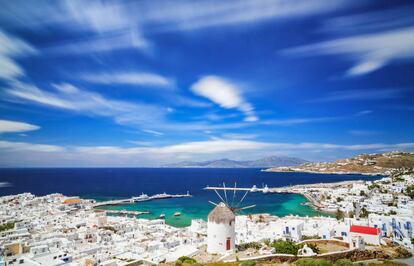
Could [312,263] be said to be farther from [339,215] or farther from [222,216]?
[339,215]

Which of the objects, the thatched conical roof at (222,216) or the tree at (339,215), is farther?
the tree at (339,215)

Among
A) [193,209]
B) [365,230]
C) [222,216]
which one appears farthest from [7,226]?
[365,230]

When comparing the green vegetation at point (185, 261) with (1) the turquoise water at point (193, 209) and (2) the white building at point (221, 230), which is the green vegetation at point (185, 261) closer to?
(2) the white building at point (221, 230)

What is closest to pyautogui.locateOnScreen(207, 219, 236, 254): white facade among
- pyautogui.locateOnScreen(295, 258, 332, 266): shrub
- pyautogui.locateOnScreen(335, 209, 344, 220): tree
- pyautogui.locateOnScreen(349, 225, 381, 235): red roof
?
pyautogui.locateOnScreen(295, 258, 332, 266): shrub

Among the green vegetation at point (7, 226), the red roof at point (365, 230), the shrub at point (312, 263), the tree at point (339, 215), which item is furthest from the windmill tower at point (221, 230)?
the green vegetation at point (7, 226)

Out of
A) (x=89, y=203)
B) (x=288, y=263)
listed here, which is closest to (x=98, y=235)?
(x=288, y=263)

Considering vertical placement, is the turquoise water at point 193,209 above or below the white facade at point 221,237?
below

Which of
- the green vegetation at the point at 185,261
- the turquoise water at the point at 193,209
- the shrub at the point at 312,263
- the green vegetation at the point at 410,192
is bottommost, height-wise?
the turquoise water at the point at 193,209

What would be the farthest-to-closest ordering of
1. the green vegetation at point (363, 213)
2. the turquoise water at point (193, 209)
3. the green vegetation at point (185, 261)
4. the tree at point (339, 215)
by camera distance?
the turquoise water at point (193, 209) → the tree at point (339, 215) → the green vegetation at point (363, 213) → the green vegetation at point (185, 261)

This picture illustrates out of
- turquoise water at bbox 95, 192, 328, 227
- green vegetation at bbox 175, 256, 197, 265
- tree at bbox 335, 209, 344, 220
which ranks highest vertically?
green vegetation at bbox 175, 256, 197, 265

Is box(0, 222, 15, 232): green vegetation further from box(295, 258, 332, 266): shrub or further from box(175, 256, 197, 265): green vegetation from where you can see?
box(295, 258, 332, 266): shrub

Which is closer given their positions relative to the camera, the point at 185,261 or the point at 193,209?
the point at 185,261

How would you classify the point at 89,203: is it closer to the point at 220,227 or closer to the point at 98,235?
the point at 98,235
